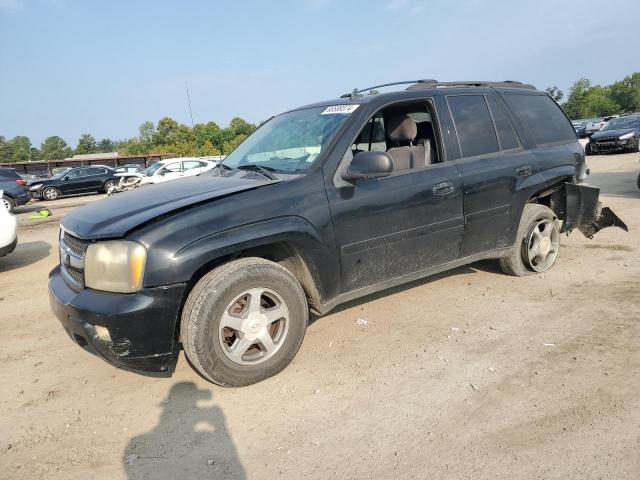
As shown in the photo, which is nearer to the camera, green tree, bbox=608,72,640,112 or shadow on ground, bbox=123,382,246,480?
shadow on ground, bbox=123,382,246,480

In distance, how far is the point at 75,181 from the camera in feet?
70.1

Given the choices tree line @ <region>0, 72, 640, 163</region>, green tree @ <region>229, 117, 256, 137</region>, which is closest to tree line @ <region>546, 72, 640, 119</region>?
tree line @ <region>0, 72, 640, 163</region>

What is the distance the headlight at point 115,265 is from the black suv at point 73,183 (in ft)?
68.6

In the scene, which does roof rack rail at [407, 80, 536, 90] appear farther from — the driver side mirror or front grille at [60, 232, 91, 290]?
front grille at [60, 232, 91, 290]

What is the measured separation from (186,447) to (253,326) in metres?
0.79

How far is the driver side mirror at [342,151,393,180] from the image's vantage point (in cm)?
312

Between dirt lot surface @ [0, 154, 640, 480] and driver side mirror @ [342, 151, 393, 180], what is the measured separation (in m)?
1.30

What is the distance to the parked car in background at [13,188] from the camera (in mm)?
14609

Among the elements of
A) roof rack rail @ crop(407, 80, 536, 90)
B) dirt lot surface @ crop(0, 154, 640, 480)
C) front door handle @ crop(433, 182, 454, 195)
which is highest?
roof rack rail @ crop(407, 80, 536, 90)

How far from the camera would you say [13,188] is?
1488 cm

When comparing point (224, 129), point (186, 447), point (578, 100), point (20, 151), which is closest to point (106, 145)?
point (20, 151)

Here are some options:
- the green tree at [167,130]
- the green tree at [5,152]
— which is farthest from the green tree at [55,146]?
the green tree at [167,130]

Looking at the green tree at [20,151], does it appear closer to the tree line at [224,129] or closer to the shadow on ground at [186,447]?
the tree line at [224,129]

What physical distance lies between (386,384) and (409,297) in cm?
157
